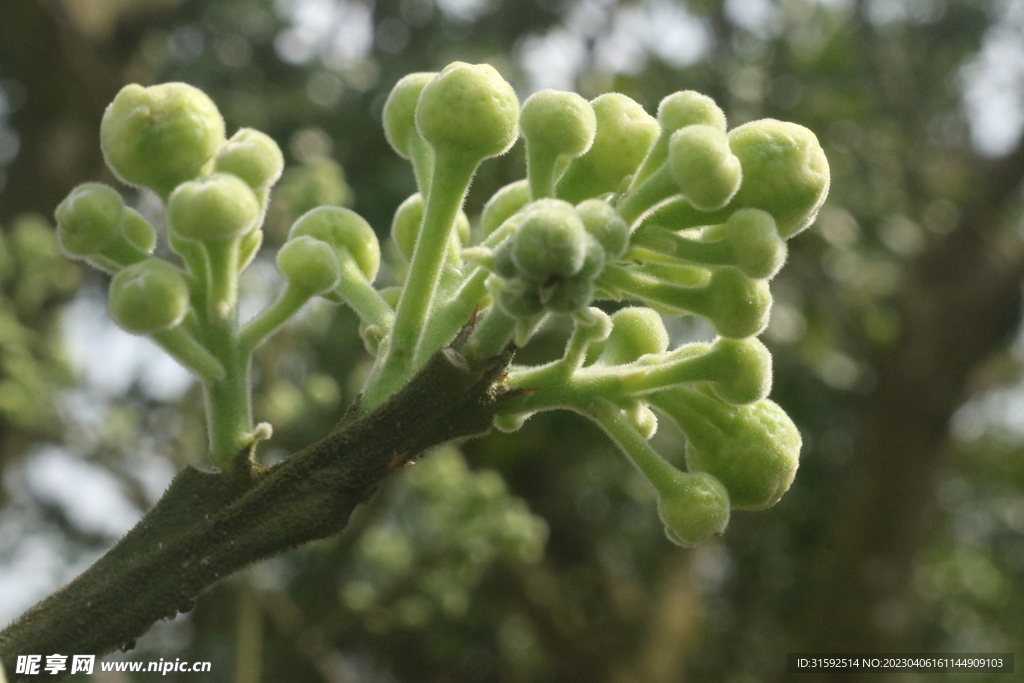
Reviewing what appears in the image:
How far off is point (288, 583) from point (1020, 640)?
792 cm

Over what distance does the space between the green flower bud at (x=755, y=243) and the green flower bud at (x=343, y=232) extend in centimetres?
64

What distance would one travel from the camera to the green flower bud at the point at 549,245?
111 centimetres

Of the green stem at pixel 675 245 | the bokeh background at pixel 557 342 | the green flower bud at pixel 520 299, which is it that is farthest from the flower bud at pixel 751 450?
the bokeh background at pixel 557 342

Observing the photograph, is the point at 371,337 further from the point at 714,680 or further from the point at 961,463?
the point at 961,463

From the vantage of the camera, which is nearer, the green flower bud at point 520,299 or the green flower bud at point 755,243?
the green flower bud at point 520,299

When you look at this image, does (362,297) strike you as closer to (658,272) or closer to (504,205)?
(504,205)

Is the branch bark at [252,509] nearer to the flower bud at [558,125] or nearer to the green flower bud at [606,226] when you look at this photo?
the green flower bud at [606,226]

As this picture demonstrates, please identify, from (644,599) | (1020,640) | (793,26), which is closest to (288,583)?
(644,599)

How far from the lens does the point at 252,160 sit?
4.89 feet

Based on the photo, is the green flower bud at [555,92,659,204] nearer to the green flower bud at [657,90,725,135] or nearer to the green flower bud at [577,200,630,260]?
the green flower bud at [657,90,725,135]

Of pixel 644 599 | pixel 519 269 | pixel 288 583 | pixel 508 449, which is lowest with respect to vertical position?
pixel 644 599

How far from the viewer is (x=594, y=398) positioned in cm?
142

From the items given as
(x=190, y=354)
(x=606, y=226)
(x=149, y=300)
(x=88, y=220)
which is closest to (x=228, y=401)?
(x=190, y=354)

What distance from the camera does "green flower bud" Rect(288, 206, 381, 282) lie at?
1.64 metres
